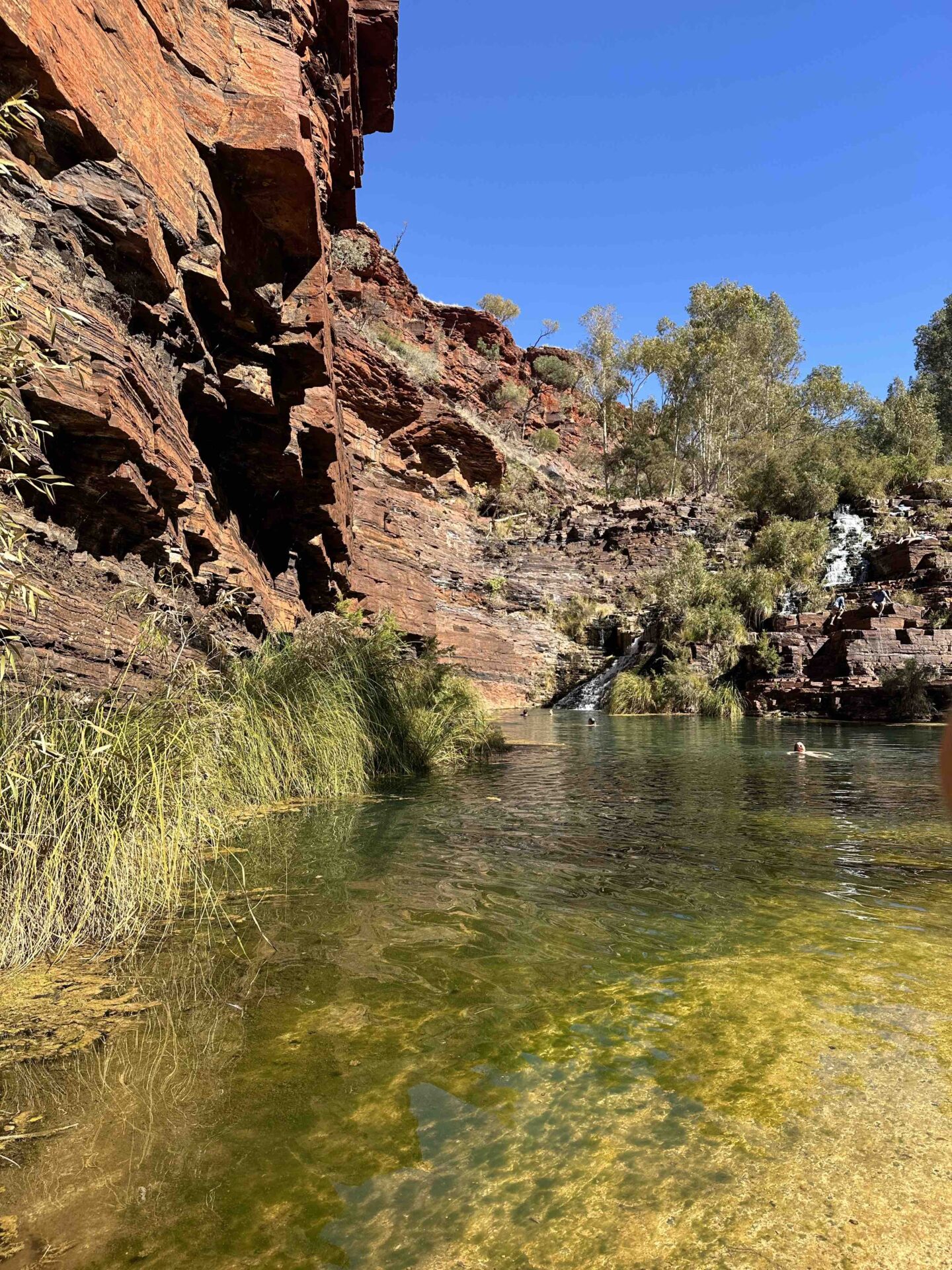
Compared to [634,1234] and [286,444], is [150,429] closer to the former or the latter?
[286,444]

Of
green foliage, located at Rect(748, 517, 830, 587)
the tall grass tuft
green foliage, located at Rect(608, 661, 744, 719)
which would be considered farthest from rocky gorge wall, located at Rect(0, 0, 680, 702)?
green foliage, located at Rect(748, 517, 830, 587)

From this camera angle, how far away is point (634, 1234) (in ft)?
5.46

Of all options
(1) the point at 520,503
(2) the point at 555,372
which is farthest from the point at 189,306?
(2) the point at 555,372

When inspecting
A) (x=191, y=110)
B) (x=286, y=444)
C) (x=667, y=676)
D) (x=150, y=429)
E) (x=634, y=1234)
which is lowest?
(x=634, y=1234)

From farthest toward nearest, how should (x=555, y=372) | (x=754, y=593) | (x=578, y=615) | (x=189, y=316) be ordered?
(x=555, y=372), (x=578, y=615), (x=754, y=593), (x=189, y=316)

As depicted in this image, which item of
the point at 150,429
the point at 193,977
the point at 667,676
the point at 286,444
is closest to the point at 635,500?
the point at 667,676

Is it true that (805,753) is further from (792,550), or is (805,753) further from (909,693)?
(792,550)

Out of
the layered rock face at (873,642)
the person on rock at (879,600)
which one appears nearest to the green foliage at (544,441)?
the layered rock face at (873,642)

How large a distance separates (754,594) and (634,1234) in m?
28.2

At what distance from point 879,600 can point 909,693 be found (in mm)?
6897

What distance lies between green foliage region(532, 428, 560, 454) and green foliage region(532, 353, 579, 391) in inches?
508

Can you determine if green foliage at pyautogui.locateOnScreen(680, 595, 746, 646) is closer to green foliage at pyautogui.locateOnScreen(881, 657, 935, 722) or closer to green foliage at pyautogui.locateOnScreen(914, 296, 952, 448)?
green foliage at pyautogui.locateOnScreen(881, 657, 935, 722)

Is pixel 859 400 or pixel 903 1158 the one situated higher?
pixel 859 400

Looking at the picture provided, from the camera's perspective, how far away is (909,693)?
19453mm
